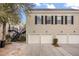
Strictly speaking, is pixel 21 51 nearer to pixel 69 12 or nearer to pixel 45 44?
pixel 45 44

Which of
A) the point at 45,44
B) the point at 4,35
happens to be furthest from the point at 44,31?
the point at 4,35

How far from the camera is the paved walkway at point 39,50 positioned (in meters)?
4.43

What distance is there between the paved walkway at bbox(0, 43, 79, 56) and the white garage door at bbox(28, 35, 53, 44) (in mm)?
75

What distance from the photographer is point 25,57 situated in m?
4.49

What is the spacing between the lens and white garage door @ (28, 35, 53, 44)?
4.44m

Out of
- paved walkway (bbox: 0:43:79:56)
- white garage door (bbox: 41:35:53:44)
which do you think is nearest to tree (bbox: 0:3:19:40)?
paved walkway (bbox: 0:43:79:56)

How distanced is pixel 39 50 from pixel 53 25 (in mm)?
666

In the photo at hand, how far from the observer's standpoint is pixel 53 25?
14.5 ft

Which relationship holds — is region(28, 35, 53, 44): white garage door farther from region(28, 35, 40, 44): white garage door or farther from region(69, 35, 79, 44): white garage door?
region(69, 35, 79, 44): white garage door

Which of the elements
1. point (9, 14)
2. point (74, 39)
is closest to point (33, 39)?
point (9, 14)

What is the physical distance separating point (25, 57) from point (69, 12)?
4.78 feet

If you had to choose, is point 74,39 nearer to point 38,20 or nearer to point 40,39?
point 40,39

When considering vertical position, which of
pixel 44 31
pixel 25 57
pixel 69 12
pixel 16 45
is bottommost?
pixel 25 57

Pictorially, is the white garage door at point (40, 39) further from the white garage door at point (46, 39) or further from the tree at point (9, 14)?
the tree at point (9, 14)
